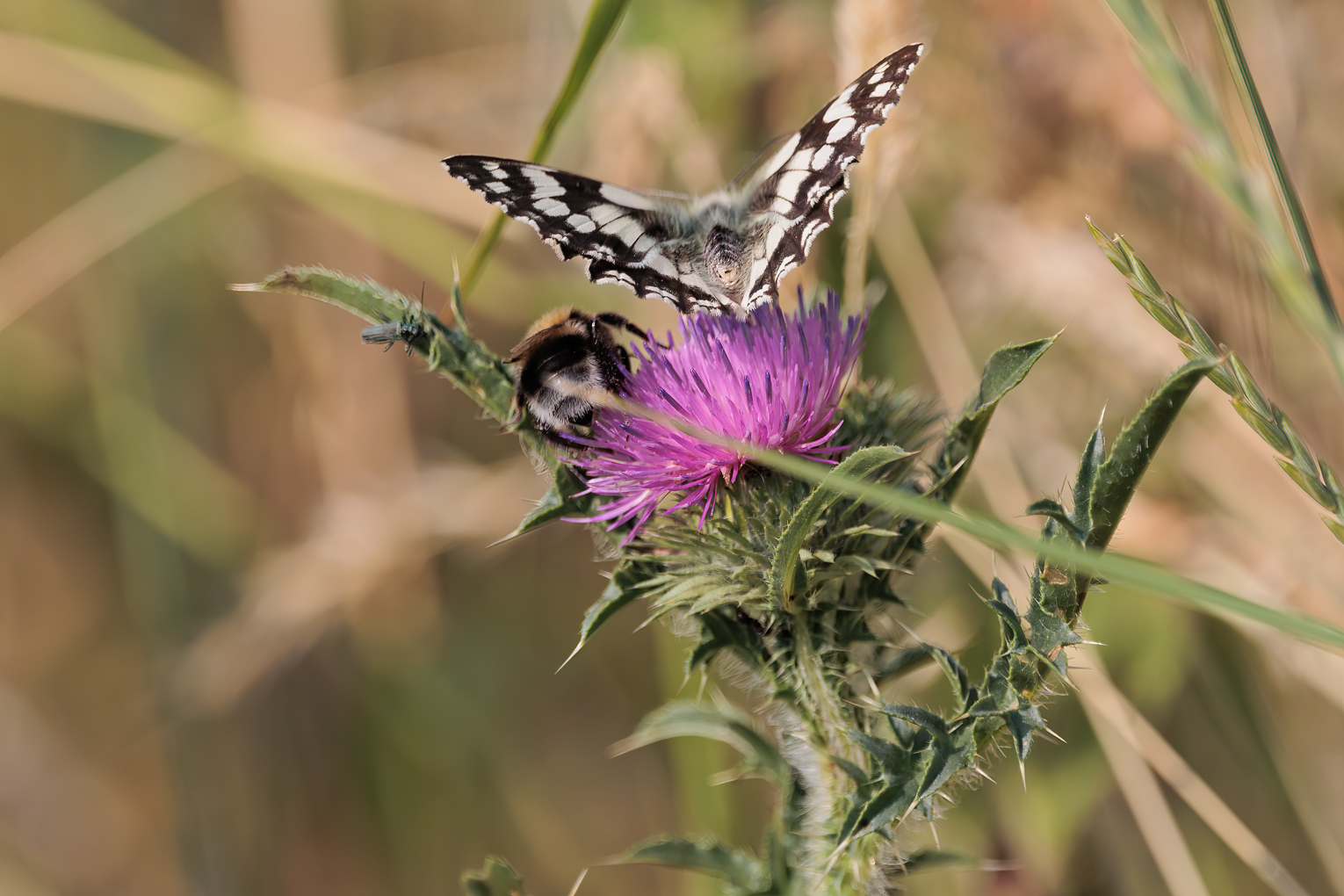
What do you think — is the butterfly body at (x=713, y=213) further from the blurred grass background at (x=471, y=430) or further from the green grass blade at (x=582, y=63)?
the blurred grass background at (x=471, y=430)

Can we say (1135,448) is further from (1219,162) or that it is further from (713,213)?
(713,213)

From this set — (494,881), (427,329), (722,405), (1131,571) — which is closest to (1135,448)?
(1131,571)

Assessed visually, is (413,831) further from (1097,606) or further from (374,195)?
(1097,606)

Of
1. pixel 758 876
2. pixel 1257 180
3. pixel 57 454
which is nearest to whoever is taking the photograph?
pixel 1257 180

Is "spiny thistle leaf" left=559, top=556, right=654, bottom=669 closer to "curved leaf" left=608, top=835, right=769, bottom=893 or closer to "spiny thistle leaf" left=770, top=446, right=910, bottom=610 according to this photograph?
"spiny thistle leaf" left=770, top=446, right=910, bottom=610

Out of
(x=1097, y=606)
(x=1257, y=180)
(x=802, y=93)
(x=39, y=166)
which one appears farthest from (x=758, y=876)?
(x=39, y=166)
